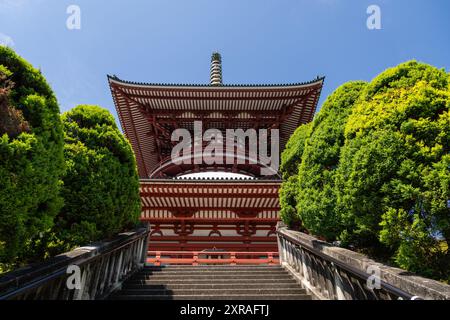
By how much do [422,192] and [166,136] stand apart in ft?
48.5

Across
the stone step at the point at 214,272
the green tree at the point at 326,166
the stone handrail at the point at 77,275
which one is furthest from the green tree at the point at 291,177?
the stone handrail at the point at 77,275

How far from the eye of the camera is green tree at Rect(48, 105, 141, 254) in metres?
4.86

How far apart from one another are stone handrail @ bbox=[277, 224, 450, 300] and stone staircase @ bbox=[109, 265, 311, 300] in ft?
1.44

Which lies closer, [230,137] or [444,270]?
[444,270]

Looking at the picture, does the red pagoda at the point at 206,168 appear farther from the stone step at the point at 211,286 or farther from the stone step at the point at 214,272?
the stone step at the point at 211,286

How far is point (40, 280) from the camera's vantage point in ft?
10.4

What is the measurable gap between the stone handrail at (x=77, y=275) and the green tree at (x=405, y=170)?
3.90 meters

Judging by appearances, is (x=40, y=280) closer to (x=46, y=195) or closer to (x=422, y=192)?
(x=46, y=195)

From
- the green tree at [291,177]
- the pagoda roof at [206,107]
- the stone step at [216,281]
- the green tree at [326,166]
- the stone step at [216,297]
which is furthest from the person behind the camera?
the pagoda roof at [206,107]

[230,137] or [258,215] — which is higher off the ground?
[230,137]

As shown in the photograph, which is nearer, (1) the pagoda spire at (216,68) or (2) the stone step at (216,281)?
(2) the stone step at (216,281)

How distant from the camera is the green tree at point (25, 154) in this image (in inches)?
124

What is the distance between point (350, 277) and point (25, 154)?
14.5ft
